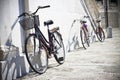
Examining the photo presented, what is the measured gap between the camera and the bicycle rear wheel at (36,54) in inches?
215

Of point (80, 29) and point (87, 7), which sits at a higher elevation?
point (87, 7)

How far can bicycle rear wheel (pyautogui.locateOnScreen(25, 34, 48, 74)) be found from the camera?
17.9 ft

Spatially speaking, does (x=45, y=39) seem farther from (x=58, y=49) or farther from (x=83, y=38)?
(x=83, y=38)

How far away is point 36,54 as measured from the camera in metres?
5.74

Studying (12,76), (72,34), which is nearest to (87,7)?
(72,34)

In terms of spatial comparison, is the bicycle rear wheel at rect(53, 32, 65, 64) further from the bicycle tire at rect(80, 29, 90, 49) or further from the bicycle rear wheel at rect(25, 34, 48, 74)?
the bicycle tire at rect(80, 29, 90, 49)

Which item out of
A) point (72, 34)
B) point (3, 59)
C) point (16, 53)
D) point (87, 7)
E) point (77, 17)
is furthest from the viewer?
point (87, 7)

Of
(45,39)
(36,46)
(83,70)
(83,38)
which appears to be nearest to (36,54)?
(36,46)

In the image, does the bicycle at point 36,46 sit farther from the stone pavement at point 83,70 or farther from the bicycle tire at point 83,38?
the bicycle tire at point 83,38

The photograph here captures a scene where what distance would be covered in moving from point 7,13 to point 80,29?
5023mm

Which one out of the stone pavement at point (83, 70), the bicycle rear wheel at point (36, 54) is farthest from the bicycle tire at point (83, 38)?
the bicycle rear wheel at point (36, 54)

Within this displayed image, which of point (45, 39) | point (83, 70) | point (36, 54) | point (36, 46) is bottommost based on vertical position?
point (83, 70)

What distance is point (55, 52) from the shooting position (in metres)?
6.33

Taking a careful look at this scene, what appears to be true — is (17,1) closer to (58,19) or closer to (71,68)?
(71,68)
